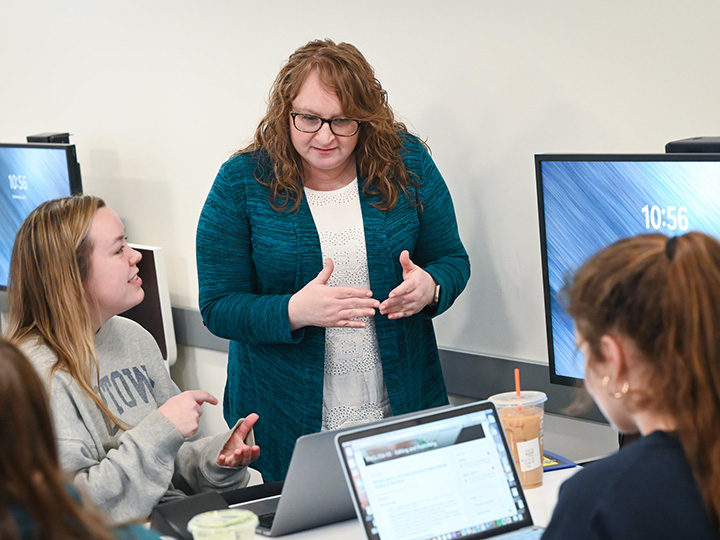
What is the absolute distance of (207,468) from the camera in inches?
69.1

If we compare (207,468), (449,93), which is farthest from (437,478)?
(449,93)

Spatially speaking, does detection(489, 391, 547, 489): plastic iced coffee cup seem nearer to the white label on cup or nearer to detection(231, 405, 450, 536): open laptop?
the white label on cup

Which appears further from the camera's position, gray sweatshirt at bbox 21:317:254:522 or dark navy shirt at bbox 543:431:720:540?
gray sweatshirt at bbox 21:317:254:522

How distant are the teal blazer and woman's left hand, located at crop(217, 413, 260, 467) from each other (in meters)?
0.24

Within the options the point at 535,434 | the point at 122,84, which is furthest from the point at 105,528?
the point at 122,84

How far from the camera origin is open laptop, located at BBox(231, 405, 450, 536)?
4.63ft

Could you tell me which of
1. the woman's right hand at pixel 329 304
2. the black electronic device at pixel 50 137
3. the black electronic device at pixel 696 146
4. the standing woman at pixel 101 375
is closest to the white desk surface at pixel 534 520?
the standing woman at pixel 101 375

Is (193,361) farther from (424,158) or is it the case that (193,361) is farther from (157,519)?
(157,519)

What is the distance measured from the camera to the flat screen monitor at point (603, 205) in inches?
62.1

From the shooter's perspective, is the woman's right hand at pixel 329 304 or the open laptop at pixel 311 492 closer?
the open laptop at pixel 311 492

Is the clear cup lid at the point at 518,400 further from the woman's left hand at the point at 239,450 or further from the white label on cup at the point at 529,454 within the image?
the woman's left hand at the point at 239,450

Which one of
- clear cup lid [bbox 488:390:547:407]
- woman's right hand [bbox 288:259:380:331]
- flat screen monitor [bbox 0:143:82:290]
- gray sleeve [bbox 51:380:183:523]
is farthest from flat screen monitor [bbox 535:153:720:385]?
flat screen monitor [bbox 0:143:82:290]

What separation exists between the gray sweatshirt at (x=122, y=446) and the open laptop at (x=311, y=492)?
20cm

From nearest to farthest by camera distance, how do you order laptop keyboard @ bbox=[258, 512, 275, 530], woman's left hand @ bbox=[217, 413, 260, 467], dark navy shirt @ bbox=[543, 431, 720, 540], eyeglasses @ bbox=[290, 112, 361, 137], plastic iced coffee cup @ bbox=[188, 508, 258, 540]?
dark navy shirt @ bbox=[543, 431, 720, 540] → plastic iced coffee cup @ bbox=[188, 508, 258, 540] → laptop keyboard @ bbox=[258, 512, 275, 530] → woman's left hand @ bbox=[217, 413, 260, 467] → eyeglasses @ bbox=[290, 112, 361, 137]
